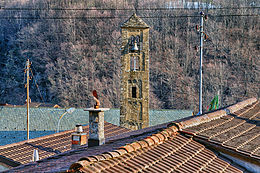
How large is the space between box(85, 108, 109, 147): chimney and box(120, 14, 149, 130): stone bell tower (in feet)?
39.2

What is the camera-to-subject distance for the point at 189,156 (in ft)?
19.0

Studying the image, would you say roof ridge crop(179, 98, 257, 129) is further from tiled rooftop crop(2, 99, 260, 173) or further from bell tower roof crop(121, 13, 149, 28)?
bell tower roof crop(121, 13, 149, 28)

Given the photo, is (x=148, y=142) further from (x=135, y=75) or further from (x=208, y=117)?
(x=135, y=75)

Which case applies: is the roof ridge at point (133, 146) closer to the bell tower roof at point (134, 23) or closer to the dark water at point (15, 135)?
the dark water at point (15, 135)

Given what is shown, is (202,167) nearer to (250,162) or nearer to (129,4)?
(250,162)

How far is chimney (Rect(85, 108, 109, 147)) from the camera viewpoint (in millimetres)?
8188

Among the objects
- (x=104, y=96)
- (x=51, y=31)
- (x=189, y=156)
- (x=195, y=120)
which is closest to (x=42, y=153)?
(x=195, y=120)

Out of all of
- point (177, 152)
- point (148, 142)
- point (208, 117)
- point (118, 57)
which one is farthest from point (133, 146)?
point (118, 57)

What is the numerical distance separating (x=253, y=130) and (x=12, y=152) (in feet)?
23.2

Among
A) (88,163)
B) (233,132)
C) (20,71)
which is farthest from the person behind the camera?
(20,71)

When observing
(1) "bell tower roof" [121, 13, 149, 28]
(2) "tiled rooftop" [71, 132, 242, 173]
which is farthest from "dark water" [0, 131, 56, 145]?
(2) "tiled rooftop" [71, 132, 242, 173]

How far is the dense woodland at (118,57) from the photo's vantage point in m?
54.4

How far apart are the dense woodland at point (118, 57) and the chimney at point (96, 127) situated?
139 feet

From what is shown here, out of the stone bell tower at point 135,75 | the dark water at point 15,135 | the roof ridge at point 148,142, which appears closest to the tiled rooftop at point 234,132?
the roof ridge at point 148,142
